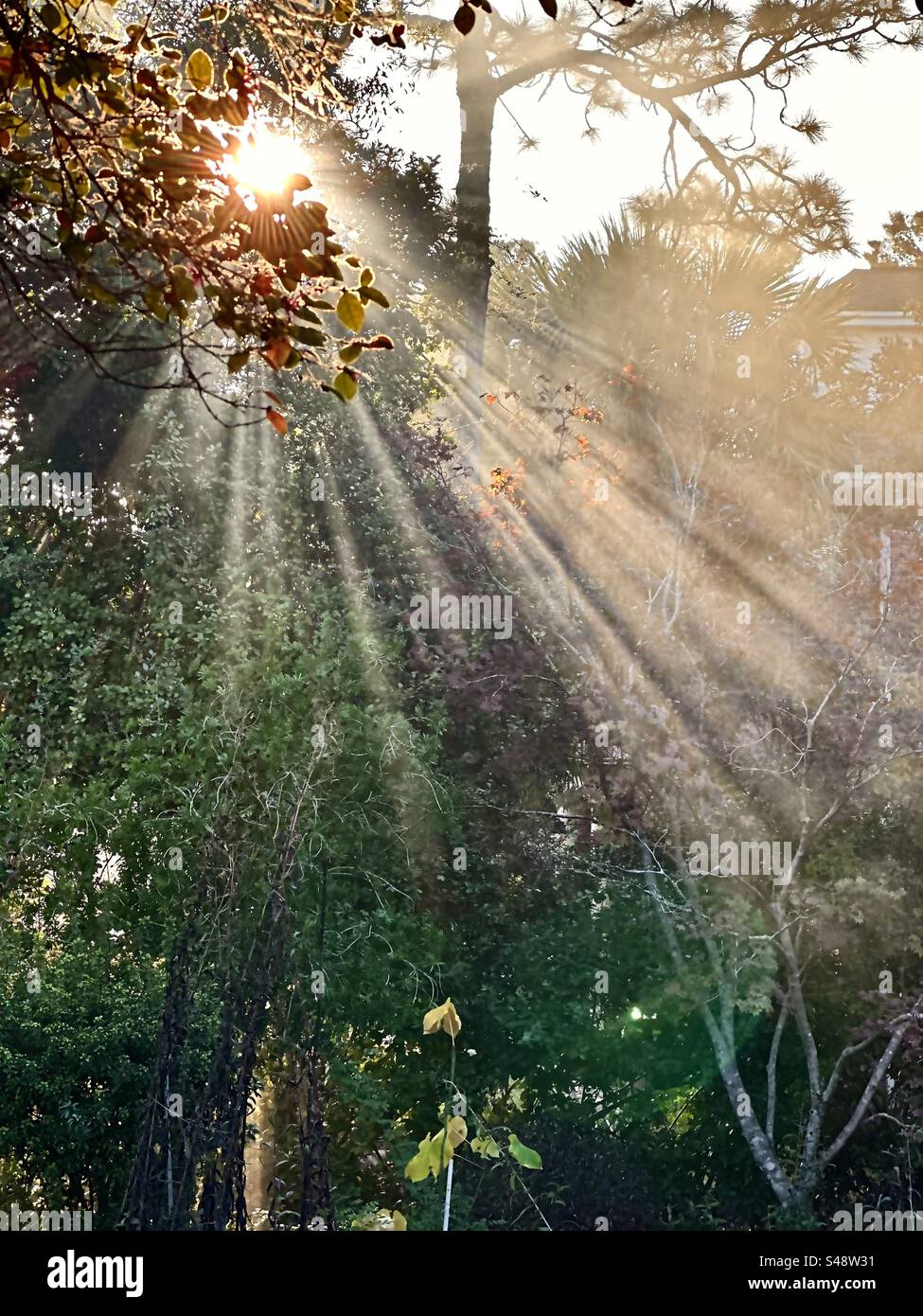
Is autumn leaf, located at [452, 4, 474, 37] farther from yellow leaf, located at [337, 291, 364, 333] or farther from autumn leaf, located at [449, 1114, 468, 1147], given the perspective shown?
autumn leaf, located at [449, 1114, 468, 1147]

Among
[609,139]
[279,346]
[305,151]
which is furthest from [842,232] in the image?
[279,346]

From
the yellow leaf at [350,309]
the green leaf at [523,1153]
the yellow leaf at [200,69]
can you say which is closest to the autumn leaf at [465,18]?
the yellow leaf at [200,69]

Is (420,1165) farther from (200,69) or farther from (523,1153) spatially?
(200,69)

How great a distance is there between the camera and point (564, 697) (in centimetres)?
745

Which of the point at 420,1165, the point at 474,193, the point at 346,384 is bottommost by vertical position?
the point at 420,1165

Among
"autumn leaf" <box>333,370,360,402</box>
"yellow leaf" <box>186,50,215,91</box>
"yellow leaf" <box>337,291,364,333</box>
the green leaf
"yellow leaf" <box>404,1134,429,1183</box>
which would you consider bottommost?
the green leaf

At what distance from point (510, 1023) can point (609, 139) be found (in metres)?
A: 7.15

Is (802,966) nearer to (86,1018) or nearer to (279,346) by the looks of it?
(86,1018)

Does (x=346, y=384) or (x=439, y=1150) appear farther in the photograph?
(x=439, y=1150)

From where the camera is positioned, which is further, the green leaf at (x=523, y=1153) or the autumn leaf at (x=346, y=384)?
the green leaf at (x=523, y=1153)

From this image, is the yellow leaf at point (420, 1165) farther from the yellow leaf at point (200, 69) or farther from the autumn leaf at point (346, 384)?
the yellow leaf at point (200, 69)

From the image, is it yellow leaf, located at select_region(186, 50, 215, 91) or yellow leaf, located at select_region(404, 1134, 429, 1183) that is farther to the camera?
yellow leaf, located at select_region(404, 1134, 429, 1183)

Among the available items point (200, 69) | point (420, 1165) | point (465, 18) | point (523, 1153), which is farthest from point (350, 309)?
point (523, 1153)

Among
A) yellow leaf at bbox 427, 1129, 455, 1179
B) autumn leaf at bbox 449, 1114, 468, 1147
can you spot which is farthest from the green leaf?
yellow leaf at bbox 427, 1129, 455, 1179
